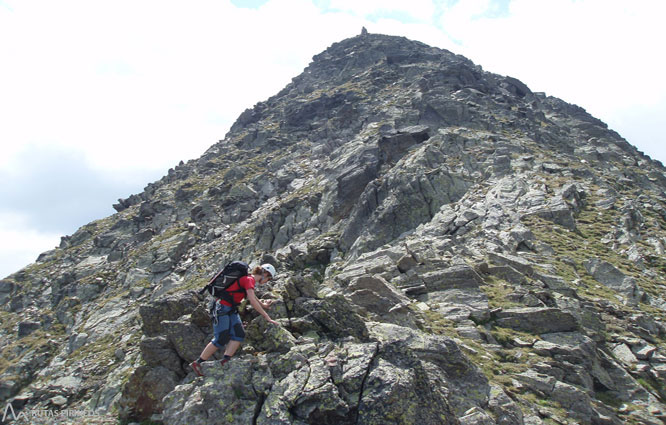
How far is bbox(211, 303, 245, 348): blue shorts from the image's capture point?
9.53m

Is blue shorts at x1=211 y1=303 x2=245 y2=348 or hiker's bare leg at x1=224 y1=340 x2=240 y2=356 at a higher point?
blue shorts at x1=211 y1=303 x2=245 y2=348

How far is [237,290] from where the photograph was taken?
9750mm

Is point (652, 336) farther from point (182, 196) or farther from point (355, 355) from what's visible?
point (182, 196)

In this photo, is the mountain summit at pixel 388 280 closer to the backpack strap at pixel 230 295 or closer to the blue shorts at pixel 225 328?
the blue shorts at pixel 225 328

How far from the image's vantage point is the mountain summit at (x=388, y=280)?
9.69 meters

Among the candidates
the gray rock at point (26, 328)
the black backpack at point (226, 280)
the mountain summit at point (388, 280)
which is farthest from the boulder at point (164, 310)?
the gray rock at point (26, 328)

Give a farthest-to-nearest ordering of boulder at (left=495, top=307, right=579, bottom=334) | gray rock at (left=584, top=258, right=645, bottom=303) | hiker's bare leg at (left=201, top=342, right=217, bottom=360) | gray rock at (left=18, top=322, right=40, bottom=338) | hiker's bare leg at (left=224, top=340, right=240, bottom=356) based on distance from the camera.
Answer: gray rock at (left=18, top=322, right=40, bottom=338) → gray rock at (left=584, top=258, right=645, bottom=303) → boulder at (left=495, top=307, right=579, bottom=334) → hiker's bare leg at (left=201, top=342, right=217, bottom=360) → hiker's bare leg at (left=224, top=340, right=240, bottom=356)

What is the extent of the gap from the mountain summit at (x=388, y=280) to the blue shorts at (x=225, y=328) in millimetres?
558

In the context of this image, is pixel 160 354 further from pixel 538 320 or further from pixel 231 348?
pixel 538 320

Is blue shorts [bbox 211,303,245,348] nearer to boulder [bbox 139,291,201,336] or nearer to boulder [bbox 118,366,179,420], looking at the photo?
boulder [bbox 118,366,179,420]

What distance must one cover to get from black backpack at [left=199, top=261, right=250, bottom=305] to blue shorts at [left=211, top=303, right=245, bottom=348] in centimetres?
32

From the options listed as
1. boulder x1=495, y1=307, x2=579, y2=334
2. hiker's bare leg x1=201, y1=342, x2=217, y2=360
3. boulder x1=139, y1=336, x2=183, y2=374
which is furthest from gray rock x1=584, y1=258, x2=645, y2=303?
boulder x1=139, y1=336, x2=183, y2=374

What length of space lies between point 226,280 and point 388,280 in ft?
47.7

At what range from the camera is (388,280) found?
2262cm
